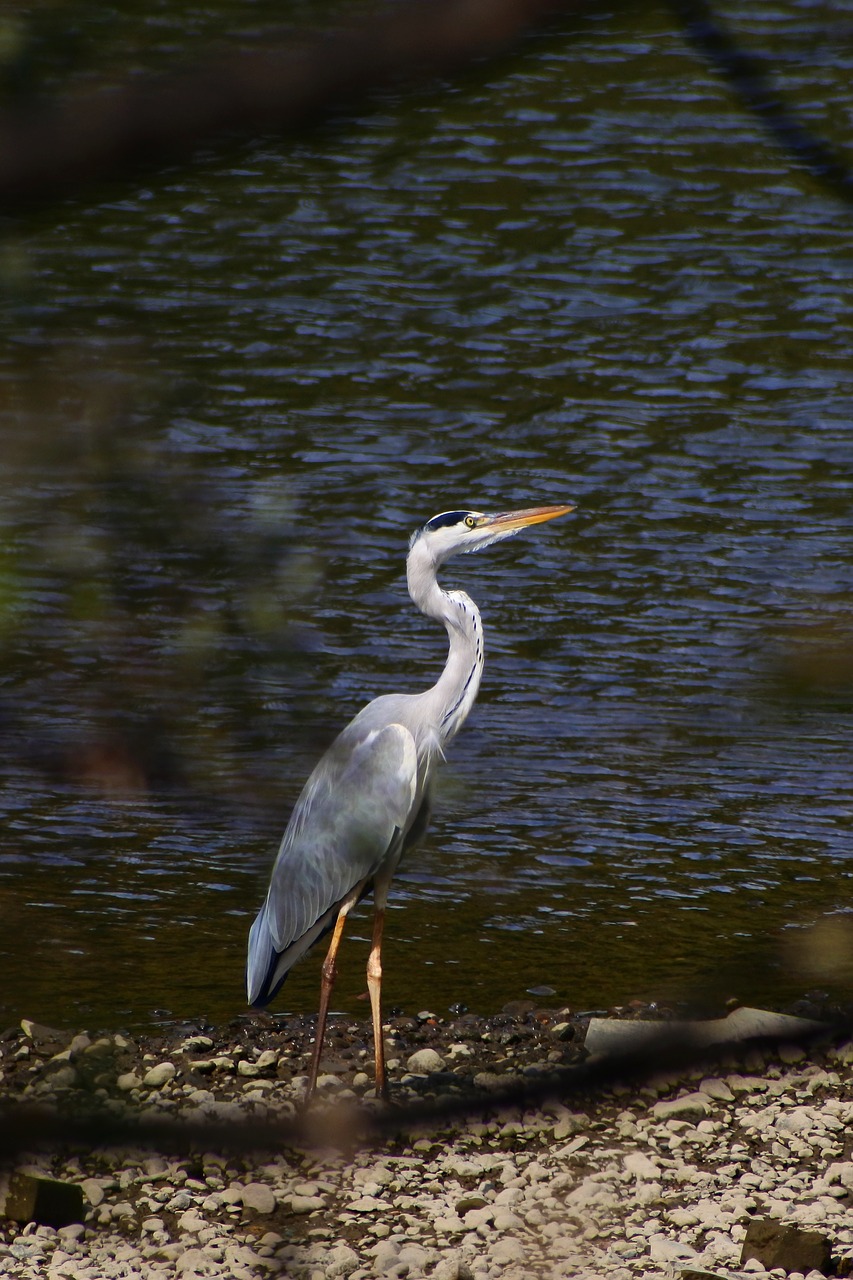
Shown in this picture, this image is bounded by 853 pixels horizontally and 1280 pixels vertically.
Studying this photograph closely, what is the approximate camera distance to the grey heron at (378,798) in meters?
5.00

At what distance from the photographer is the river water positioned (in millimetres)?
1354

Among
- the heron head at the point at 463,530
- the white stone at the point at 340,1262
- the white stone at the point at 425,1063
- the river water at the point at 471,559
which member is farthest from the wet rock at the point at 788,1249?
the heron head at the point at 463,530

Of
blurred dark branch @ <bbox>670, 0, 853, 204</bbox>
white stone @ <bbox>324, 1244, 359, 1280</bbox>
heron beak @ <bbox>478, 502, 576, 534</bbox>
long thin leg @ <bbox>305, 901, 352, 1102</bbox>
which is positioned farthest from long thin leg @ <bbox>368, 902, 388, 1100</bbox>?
blurred dark branch @ <bbox>670, 0, 853, 204</bbox>

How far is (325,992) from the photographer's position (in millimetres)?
4895

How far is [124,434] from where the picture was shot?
137 cm

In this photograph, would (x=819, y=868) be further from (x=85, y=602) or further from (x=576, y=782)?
(x=85, y=602)

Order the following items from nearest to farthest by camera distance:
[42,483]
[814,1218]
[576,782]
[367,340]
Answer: [42,483], [814,1218], [576,782], [367,340]

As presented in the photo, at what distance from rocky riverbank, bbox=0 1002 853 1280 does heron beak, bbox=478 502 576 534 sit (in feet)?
5.05

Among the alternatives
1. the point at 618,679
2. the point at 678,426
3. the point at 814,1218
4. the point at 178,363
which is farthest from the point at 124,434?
the point at 678,426

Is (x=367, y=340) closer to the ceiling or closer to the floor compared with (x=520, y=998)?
closer to the ceiling

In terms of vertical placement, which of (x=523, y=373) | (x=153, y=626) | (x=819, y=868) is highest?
(x=153, y=626)

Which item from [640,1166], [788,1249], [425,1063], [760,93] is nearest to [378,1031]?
[425,1063]

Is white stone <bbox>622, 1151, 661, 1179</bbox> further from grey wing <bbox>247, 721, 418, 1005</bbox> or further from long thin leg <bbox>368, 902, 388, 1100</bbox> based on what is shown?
grey wing <bbox>247, 721, 418, 1005</bbox>

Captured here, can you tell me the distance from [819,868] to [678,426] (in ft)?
16.3
